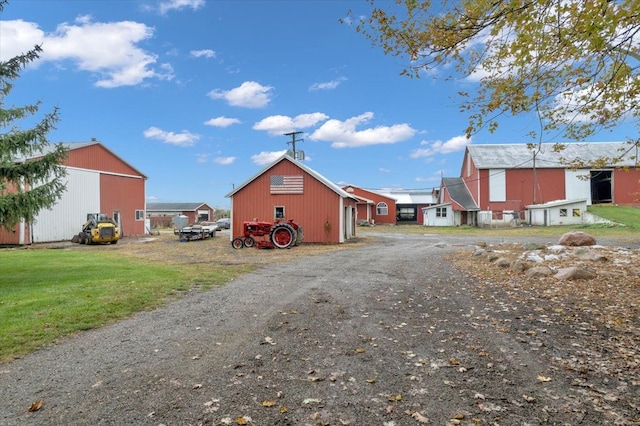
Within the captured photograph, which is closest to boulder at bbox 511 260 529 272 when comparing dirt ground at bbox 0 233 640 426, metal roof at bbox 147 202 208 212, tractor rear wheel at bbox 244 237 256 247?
dirt ground at bbox 0 233 640 426

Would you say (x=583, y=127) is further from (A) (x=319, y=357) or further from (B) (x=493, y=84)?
(A) (x=319, y=357)

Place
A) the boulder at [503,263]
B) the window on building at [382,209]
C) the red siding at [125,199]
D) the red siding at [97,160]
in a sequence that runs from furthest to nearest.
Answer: the window on building at [382,209]
the red siding at [125,199]
the red siding at [97,160]
the boulder at [503,263]

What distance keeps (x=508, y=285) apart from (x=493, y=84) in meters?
4.76

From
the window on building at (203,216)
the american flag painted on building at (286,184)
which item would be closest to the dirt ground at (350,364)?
the american flag painted on building at (286,184)

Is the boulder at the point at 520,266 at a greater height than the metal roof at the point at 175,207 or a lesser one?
lesser

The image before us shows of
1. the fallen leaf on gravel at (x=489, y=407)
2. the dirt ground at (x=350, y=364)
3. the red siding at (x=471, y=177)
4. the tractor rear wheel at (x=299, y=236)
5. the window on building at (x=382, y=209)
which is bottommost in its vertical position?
the fallen leaf on gravel at (x=489, y=407)

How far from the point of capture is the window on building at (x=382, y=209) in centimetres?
5172

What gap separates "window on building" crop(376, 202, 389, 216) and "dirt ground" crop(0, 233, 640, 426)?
1724 inches

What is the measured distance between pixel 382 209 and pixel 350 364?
48.1m

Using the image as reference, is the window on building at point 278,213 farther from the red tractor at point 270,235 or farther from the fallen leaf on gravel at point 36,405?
the fallen leaf on gravel at point 36,405

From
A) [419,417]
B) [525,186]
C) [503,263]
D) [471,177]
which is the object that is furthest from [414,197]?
[419,417]

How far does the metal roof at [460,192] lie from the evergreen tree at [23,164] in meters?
37.2

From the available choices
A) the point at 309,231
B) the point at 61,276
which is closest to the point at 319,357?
the point at 61,276

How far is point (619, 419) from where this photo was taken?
321 cm
